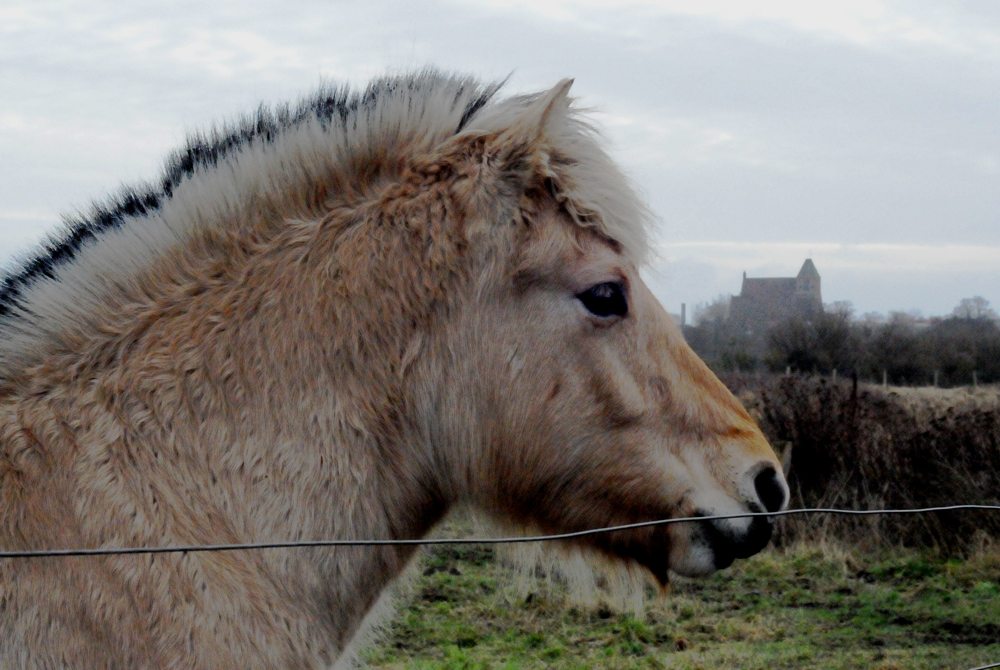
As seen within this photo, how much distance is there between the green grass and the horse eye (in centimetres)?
219

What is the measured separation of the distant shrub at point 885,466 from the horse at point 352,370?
5.65m

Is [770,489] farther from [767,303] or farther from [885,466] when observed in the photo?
[767,303]

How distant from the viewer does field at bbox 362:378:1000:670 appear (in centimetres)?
497

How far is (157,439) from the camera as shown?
6.81 feet

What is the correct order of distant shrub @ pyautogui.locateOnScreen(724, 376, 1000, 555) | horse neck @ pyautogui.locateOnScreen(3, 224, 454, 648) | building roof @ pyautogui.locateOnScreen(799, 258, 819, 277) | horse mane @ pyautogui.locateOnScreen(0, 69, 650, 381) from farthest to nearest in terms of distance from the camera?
building roof @ pyautogui.locateOnScreen(799, 258, 819, 277) < distant shrub @ pyautogui.locateOnScreen(724, 376, 1000, 555) < horse mane @ pyautogui.locateOnScreen(0, 69, 650, 381) < horse neck @ pyautogui.locateOnScreen(3, 224, 454, 648)

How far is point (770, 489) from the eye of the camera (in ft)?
8.19

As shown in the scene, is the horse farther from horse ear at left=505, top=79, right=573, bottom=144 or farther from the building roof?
the building roof

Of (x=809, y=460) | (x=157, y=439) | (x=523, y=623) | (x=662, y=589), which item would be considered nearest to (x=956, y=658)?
(x=523, y=623)

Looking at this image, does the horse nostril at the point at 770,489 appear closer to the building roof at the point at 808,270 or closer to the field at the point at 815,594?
the field at the point at 815,594

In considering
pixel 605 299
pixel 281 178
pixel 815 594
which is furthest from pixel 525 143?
pixel 815 594

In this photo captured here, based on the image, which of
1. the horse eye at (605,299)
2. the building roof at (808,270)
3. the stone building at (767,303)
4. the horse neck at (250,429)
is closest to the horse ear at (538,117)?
the horse eye at (605,299)

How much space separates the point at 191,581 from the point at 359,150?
1317mm

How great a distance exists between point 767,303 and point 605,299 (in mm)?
38016

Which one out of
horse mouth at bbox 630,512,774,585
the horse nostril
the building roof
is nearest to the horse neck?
horse mouth at bbox 630,512,774,585
